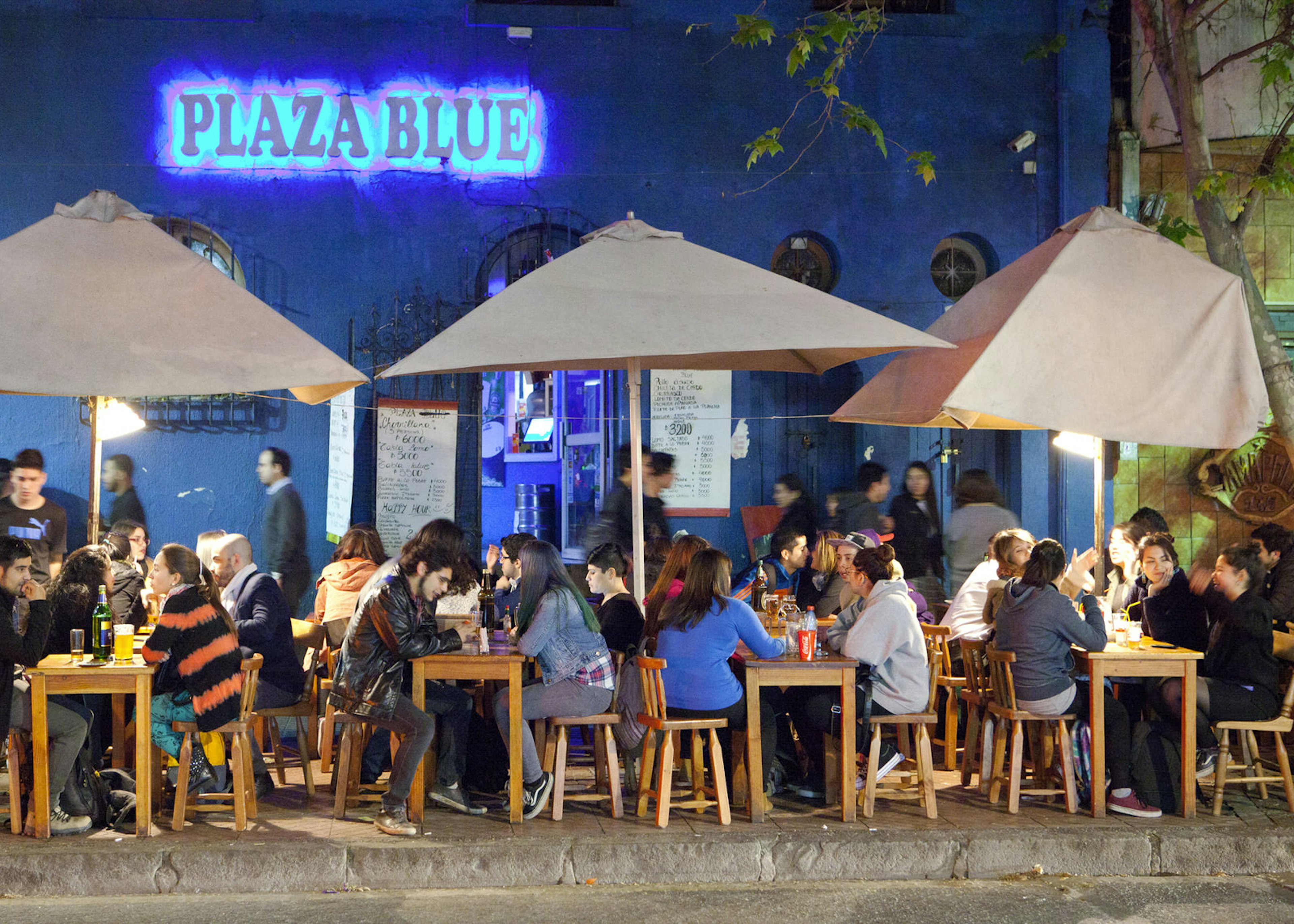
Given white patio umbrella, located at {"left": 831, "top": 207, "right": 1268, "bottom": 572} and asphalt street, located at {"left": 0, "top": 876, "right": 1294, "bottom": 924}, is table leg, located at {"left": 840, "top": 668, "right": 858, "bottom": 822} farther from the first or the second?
white patio umbrella, located at {"left": 831, "top": 207, "right": 1268, "bottom": 572}

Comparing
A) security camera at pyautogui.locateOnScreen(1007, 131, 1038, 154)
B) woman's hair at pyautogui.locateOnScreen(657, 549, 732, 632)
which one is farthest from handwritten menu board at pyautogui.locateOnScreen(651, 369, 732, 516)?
woman's hair at pyautogui.locateOnScreen(657, 549, 732, 632)

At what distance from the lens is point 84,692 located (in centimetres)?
594

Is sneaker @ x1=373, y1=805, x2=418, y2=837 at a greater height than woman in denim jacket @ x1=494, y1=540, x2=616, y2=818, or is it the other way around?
woman in denim jacket @ x1=494, y1=540, x2=616, y2=818

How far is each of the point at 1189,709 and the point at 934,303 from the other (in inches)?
182

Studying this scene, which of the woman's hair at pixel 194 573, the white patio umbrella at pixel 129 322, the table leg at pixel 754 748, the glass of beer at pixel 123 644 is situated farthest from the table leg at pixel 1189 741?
the glass of beer at pixel 123 644

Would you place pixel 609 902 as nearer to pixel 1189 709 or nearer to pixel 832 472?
pixel 1189 709

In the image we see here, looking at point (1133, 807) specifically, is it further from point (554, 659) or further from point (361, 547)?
point (361, 547)

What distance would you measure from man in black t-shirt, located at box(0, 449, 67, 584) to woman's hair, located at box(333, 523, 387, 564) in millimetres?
2533

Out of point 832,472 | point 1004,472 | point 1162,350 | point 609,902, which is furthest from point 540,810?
point 1004,472

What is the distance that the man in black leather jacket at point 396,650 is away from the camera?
240 inches

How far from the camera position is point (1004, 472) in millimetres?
10367

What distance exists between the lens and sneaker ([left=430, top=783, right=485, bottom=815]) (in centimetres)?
646

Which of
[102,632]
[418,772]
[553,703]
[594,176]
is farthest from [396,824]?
[594,176]

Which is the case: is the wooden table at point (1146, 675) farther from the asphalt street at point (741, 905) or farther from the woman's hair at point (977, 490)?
the woman's hair at point (977, 490)
